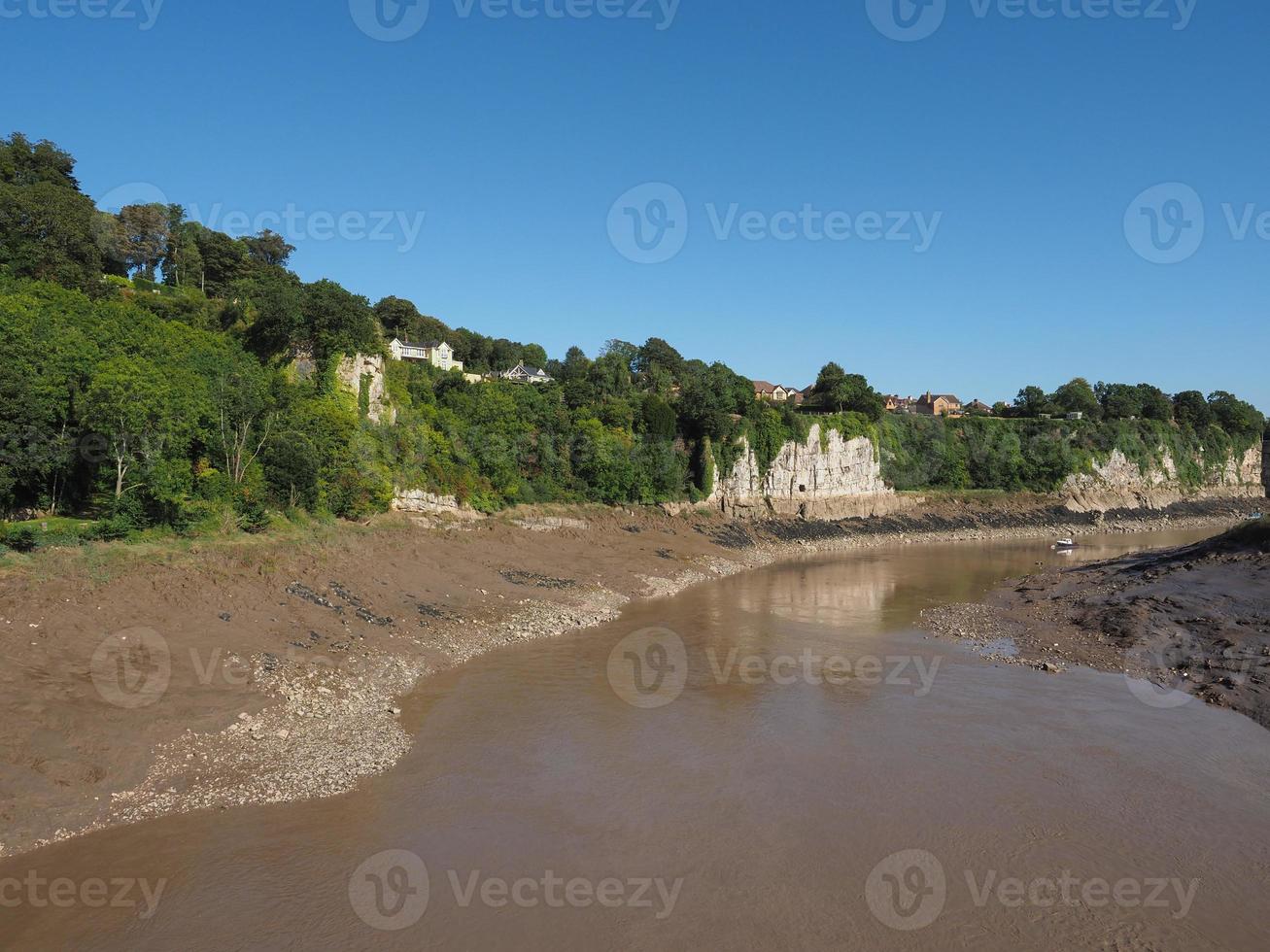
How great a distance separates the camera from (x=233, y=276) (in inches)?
2000

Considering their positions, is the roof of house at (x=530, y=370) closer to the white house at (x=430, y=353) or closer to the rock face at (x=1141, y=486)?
the white house at (x=430, y=353)

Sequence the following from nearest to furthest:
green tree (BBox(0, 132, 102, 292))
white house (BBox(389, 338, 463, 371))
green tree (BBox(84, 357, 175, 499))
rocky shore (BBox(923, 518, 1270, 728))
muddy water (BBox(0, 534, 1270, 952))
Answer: muddy water (BBox(0, 534, 1270, 952)) → rocky shore (BBox(923, 518, 1270, 728)) → green tree (BBox(84, 357, 175, 499)) → green tree (BBox(0, 132, 102, 292)) → white house (BBox(389, 338, 463, 371))

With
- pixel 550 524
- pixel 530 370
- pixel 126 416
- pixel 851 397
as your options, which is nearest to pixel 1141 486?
pixel 851 397

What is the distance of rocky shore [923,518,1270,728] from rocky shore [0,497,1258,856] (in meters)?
13.1

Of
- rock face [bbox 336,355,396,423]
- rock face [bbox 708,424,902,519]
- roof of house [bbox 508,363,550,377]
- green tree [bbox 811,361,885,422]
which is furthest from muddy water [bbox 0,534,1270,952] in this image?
roof of house [bbox 508,363,550,377]

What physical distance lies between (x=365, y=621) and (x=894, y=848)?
15283mm

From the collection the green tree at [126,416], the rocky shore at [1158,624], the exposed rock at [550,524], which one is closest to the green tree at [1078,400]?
the rocky shore at [1158,624]

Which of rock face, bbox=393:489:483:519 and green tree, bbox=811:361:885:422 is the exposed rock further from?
green tree, bbox=811:361:885:422

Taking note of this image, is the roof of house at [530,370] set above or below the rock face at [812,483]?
above

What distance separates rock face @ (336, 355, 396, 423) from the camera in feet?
109

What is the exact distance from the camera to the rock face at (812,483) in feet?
162

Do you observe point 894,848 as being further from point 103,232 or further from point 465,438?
point 103,232

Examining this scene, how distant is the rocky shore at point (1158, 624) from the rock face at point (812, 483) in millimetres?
19063

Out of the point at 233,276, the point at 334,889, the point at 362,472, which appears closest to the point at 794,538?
the point at 362,472
